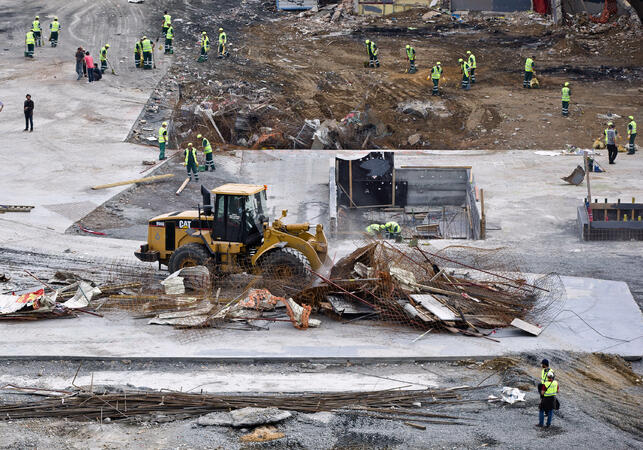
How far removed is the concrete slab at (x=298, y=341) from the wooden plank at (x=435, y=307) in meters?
0.33

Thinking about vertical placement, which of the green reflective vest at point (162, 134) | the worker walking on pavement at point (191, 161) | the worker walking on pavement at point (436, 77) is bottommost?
the worker walking on pavement at point (191, 161)

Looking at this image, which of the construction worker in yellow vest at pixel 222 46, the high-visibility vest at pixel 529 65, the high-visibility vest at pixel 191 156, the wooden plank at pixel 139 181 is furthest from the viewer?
the construction worker in yellow vest at pixel 222 46

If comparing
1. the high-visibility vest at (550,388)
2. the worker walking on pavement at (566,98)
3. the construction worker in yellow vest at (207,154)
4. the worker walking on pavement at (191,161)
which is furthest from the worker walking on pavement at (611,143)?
the high-visibility vest at (550,388)

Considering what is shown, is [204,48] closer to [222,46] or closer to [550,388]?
[222,46]

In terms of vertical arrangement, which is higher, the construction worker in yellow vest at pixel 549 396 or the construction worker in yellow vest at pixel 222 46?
the construction worker in yellow vest at pixel 222 46

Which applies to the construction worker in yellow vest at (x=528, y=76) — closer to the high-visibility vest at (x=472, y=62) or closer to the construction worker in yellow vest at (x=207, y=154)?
the high-visibility vest at (x=472, y=62)

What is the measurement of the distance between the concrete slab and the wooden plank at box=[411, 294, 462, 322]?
12.8 inches

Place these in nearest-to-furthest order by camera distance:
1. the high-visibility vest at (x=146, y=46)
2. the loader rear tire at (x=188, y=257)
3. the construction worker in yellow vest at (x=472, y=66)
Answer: the loader rear tire at (x=188, y=257) < the high-visibility vest at (x=146, y=46) < the construction worker in yellow vest at (x=472, y=66)

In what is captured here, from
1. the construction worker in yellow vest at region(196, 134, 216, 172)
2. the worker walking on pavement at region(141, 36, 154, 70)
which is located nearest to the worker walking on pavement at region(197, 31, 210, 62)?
the worker walking on pavement at region(141, 36, 154, 70)

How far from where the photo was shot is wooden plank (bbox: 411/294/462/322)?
15.4 meters

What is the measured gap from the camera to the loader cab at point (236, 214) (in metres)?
16.9

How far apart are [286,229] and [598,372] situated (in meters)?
6.40

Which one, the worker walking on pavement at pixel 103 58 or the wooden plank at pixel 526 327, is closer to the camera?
the wooden plank at pixel 526 327

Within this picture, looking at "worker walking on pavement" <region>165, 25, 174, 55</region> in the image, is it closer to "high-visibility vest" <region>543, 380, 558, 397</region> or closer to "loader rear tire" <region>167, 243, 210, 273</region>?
"loader rear tire" <region>167, 243, 210, 273</region>
